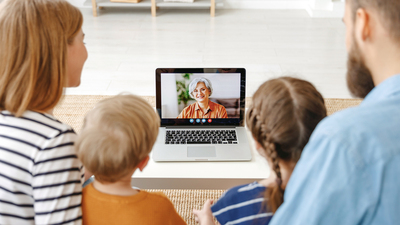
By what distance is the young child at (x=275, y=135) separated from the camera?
0.89 meters

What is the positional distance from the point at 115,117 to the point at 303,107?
44cm

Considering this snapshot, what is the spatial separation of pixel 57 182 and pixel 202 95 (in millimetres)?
651

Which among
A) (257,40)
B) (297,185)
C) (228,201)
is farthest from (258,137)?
(257,40)

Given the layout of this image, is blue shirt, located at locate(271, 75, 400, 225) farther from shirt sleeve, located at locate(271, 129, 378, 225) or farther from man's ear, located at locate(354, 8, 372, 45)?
man's ear, located at locate(354, 8, 372, 45)

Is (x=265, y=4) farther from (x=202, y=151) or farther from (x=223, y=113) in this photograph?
(x=202, y=151)

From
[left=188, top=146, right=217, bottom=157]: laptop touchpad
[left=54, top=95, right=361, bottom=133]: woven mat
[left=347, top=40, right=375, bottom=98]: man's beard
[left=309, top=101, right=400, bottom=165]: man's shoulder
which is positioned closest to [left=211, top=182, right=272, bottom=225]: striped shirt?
[left=188, top=146, right=217, bottom=157]: laptop touchpad

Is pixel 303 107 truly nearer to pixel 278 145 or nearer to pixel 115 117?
pixel 278 145

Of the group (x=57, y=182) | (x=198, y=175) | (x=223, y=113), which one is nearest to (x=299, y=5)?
(x=223, y=113)

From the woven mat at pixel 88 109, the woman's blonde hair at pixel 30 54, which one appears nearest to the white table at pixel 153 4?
the woven mat at pixel 88 109

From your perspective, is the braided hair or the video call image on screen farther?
the video call image on screen

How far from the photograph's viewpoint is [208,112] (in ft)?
4.60

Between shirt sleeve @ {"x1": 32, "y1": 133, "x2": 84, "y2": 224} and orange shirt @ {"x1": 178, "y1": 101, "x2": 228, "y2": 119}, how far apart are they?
0.54 m

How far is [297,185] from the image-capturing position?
620 millimetres

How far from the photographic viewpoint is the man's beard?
781 millimetres
